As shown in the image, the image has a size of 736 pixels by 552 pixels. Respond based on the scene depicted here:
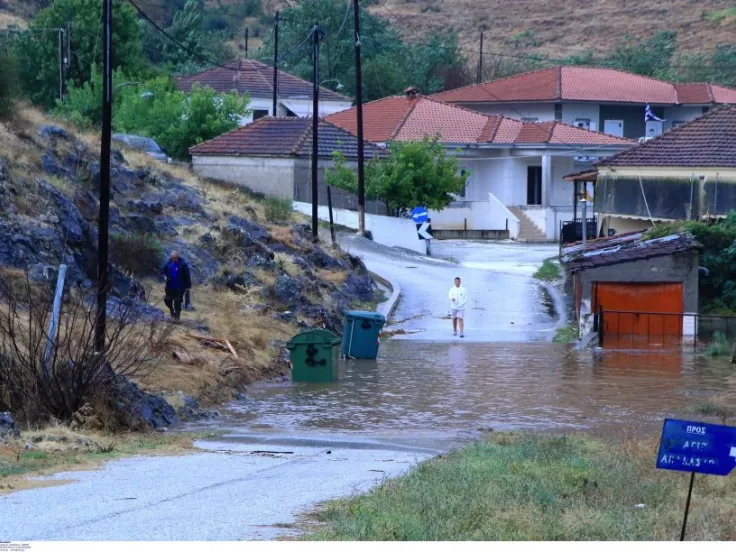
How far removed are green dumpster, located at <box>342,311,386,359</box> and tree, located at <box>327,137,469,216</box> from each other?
2236 cm

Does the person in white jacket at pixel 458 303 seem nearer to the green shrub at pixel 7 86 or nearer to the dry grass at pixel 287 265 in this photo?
the dry grass at pixel 287 265

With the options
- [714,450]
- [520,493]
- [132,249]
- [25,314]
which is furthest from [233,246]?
[714,450]

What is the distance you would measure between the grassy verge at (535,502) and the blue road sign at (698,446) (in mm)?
732

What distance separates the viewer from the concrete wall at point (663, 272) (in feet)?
101

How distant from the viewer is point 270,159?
5088cm

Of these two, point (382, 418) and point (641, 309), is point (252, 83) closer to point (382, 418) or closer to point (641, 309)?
point (641, 309)

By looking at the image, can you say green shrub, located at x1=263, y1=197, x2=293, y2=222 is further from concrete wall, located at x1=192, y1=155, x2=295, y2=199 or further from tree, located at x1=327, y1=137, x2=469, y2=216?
concrete wall, located at x1=192, y1=155, x2=295, y2=199

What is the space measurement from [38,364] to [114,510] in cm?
631

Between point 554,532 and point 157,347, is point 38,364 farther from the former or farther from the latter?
point 554,532

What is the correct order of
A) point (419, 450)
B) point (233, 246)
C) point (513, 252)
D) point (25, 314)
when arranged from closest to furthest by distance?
point (419, 450), point (25, 314), point (233, 246), point (513, 252)

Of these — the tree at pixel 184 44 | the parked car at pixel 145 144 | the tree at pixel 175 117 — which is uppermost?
the tree at pixel 184 44

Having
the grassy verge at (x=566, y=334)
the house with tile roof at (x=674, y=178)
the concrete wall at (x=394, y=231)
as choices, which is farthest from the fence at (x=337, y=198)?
the grassy verge at (x=566, y=334)

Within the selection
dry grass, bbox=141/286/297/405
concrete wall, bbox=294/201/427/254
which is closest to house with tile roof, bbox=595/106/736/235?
concrete wall, bbox=294/201/427/254

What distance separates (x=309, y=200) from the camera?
51.3 m
